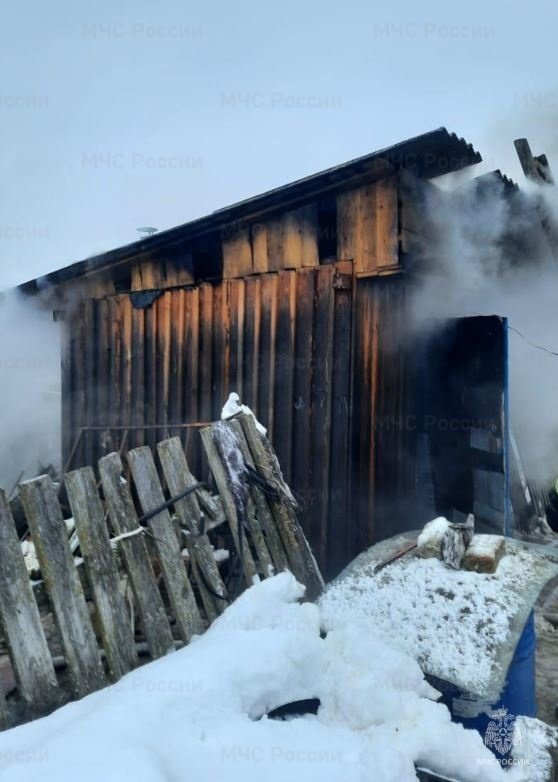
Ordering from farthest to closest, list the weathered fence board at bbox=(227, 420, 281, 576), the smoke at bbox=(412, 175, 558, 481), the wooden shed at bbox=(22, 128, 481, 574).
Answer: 1. the smoke at bbox=(412, 175, 558, 481)
2. the wooden shed at bbox=(22, 128, 481, 574)
3. the weathered fence board at bbox=(227, 420, 281, 576)

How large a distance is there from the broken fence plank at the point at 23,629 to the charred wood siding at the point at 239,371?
3683mm

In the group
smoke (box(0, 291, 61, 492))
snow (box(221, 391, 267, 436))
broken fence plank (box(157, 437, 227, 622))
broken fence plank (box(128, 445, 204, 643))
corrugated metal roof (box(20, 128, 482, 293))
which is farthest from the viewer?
smoke (box(0, 291, 61, 492))

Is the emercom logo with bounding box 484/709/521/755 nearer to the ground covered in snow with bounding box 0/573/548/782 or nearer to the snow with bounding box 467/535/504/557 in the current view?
the ground covered in snow with bounding box 0/573/548/782

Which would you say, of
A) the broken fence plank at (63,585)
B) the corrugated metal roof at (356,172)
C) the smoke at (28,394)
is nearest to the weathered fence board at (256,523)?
the broken fence plank at (63,585)

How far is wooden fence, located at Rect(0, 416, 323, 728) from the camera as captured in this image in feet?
7.41

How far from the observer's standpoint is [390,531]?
586 centimetres

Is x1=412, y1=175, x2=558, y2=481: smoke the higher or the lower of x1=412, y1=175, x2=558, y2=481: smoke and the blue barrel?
the higher

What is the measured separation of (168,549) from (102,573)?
0.41 metres

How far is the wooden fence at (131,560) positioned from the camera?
7.41 feet

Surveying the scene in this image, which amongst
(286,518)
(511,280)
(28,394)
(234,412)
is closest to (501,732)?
(286,518)

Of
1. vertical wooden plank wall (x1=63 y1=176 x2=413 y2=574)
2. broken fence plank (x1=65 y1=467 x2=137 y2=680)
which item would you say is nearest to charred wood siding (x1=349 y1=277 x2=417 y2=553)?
vertical wooden plank wall (x1=63 y1=176 x2=413 y2=574)

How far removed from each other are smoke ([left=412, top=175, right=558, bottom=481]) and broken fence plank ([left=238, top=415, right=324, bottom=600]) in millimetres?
3173

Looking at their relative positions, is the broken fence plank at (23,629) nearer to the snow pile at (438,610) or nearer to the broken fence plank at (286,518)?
the snow pile at (438,610)

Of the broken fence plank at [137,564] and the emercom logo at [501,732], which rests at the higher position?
the broken fence plank at [137,564]
